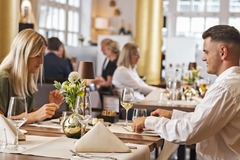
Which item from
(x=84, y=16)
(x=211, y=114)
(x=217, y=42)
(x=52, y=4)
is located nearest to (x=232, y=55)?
(x=217, y=42)

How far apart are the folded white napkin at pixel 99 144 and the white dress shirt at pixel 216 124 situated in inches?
13.6

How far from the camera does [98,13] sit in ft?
56.0

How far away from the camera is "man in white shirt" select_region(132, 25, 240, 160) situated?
8.52 ft

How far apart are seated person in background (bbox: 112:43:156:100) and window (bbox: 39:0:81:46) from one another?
6.38 metres

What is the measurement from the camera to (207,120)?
2.59m

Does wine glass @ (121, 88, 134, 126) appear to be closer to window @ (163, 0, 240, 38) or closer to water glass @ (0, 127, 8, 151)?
water glass @ (0, 127, 8, 151)

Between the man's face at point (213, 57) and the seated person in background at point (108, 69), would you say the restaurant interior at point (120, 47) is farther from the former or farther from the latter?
the man's face at point (213, 57)

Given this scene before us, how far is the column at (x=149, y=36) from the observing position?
10.7m

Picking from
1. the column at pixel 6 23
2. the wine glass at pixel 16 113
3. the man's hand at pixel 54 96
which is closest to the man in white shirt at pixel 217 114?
the wine glass at pixel 16 113

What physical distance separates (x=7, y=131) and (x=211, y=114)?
975 millimetres

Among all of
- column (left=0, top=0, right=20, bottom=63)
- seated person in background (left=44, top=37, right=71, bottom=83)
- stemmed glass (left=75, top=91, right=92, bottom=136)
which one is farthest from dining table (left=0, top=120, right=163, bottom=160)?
seated person in background (left=44, top=37, right=71, bottom=83)

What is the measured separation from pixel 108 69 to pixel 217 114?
540cm

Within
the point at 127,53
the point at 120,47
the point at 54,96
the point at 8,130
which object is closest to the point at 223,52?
the point at 8,130

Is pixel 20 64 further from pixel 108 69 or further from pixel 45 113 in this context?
pixel 108 69
